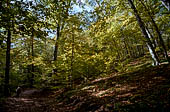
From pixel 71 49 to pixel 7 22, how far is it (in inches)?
241

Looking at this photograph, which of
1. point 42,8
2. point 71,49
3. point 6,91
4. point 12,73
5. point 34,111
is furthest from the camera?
point 12,73

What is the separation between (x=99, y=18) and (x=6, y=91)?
1100cm

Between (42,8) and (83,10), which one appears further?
(83,10)

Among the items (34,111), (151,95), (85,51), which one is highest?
(85,51)

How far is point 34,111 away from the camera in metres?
6.79

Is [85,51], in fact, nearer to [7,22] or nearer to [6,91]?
[7,22]

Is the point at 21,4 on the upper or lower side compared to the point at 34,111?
upper

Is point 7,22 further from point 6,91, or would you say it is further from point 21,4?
point 6,91

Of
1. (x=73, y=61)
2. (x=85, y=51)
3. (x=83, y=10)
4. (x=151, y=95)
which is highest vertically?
(x=83, y=10)

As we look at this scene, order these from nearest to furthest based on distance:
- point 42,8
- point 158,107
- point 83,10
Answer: point 158,107
point 42,8
point 83,10

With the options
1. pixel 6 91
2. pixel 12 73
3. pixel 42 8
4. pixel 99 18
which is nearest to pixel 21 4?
pixel 42 8

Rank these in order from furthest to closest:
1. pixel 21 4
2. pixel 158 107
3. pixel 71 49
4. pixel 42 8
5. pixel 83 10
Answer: pixel 71 49 < pixel 83 10 < pixel 42 8 < pixel 21 4 < pixel 158 107

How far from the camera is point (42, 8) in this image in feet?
14.1

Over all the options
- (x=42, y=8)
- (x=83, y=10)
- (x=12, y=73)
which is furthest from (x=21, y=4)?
(x=12, y=73)
